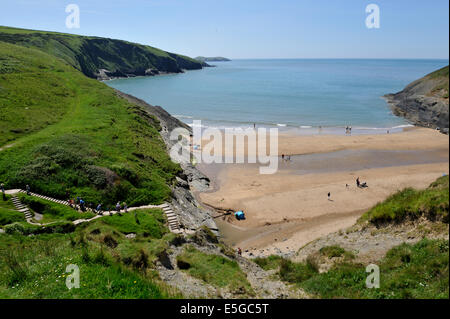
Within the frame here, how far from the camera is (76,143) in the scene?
35500 mm

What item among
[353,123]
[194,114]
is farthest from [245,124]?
[353,123]

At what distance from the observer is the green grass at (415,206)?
700 inches

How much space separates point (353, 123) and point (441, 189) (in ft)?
218

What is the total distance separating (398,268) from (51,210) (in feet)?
84.5

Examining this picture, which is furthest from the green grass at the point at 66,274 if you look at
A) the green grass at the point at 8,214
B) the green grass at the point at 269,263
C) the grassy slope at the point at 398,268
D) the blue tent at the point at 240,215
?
the blue tent at the point at 240,215

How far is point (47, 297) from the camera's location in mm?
11539

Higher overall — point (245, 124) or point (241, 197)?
point (245, 124)

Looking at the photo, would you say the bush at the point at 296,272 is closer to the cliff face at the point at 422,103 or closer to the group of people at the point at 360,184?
the group of people at the point at 360,184

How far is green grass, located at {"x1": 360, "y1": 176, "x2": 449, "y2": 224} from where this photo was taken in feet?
58.3

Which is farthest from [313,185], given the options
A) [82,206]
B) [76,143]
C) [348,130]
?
[348,130]

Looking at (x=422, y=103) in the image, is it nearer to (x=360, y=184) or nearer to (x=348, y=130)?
(x=348, y=130)

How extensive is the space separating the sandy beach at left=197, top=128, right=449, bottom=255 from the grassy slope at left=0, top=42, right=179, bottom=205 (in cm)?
941

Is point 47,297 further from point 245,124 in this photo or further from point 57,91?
point 245,124

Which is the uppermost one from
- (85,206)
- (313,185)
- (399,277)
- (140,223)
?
(399,277)
